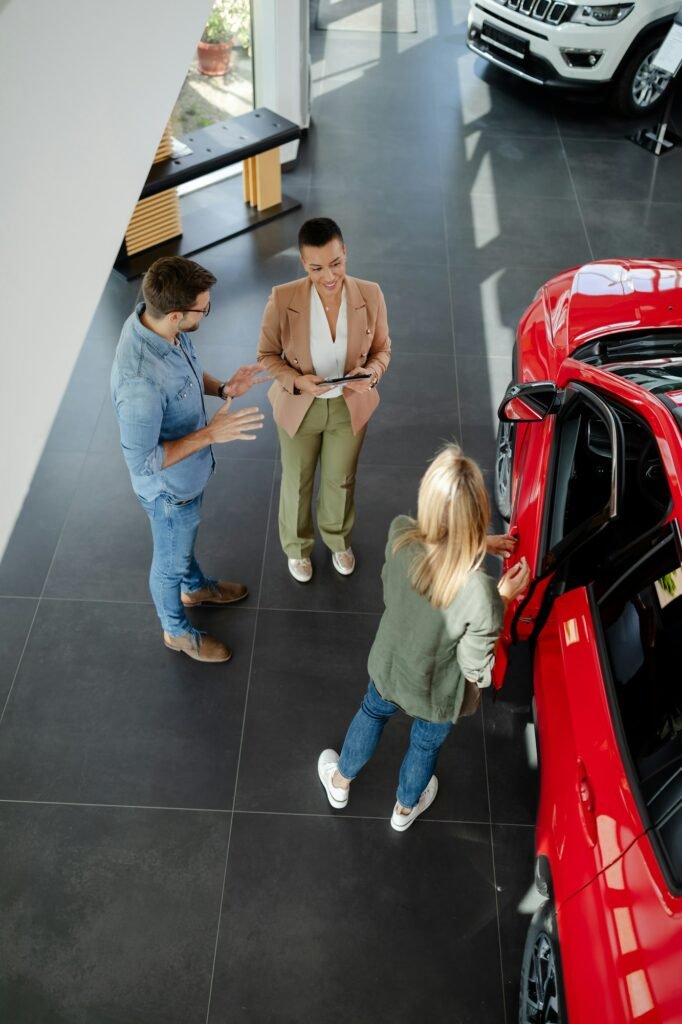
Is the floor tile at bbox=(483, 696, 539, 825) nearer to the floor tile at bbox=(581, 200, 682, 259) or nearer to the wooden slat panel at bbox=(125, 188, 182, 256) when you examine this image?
the floor tile at bbox=(581, 200, 682, 259)

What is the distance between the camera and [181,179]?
17.4 ft

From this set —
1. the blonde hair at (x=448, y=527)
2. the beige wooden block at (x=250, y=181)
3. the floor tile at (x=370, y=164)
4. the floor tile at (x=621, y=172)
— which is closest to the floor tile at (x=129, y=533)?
the blonde hair at (x=448, y=527)

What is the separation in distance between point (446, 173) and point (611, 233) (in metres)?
1.32

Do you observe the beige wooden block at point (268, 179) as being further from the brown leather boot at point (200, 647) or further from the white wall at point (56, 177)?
the white wall at point (56, 177)

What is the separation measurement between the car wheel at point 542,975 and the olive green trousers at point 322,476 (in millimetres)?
1766

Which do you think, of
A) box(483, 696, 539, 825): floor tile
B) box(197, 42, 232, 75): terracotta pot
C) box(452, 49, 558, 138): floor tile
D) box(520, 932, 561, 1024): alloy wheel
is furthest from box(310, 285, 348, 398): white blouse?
box(452, 49, 558, 138): floor tile

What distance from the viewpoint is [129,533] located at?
Result: 4.08 meters

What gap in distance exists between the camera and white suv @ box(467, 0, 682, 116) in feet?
21.4

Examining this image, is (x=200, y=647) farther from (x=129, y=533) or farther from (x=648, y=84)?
(x=648, y=84)

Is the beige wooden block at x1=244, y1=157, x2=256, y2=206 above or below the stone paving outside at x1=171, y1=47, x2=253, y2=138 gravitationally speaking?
below

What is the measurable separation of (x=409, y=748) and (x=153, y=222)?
12.9 ft

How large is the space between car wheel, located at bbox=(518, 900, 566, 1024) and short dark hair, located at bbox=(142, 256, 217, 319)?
2031 mm

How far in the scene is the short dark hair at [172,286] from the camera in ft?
8.53

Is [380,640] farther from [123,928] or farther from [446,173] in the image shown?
[446,173]
